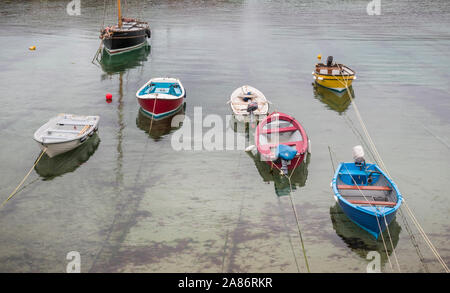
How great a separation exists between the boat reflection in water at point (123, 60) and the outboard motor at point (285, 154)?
22.0 m

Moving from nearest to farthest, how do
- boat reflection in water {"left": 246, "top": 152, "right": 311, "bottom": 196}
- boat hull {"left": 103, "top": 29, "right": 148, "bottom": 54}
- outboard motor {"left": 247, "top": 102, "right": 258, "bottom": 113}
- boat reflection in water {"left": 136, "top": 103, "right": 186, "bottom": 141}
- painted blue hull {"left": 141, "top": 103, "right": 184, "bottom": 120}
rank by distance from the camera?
boat reflection in water {"left": 246, "top": 152, "right": 311, "bottom": 196}
boat reflection in water {"left": 136, "top": 103, "right": 186, "bottom": 141}
outboard motor {"left": 247, "top": 102, "right": 258, "bottom": 113}
painted blue hull {"left": 141, "top": 103, "right": 184, "bottom": 120}
boat hull {"left": 103, "top": 29, "right": 148, "bottom": 54}

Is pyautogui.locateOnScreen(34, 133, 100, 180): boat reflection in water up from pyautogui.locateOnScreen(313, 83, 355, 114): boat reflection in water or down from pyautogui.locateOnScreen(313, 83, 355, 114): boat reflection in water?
down

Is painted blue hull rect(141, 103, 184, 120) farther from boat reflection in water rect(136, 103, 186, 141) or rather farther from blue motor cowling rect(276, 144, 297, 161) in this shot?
blue motor cowling rect(276, 144, 297, 161)

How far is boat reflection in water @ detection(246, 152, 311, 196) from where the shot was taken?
16.8 m

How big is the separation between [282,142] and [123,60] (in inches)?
977

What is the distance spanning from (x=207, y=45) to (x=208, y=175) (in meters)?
30.0

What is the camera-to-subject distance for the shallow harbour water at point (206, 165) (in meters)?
12.9

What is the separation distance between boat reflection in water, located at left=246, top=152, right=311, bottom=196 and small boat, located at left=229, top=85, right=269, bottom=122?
4661 millimetres

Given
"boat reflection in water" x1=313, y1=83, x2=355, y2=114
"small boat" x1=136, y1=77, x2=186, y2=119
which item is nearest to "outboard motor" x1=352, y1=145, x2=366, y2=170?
"boat reflection in water" x1=313, y1=83, x2=355, y2=114

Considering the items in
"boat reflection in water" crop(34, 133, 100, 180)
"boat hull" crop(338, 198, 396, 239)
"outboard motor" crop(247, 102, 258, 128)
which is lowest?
"boat hull" crop(338, 198, 396, 239)

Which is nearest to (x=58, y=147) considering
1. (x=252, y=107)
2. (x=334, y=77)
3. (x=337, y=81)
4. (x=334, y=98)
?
(x=252, y=107)

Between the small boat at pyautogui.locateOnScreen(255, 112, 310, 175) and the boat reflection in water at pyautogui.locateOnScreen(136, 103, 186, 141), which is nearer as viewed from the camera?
the small boat at pyautogui.locateOnScreen(255, 112, 310, 175)

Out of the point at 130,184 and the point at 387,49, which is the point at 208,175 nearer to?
the point at 130,184
